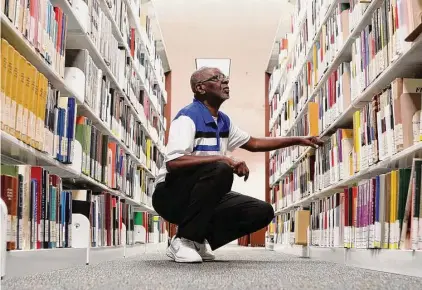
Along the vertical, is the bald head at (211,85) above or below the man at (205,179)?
above

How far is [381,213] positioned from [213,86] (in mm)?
1004

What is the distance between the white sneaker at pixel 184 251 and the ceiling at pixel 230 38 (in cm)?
404

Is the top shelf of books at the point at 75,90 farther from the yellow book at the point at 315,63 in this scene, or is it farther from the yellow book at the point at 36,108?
the yellow book at the point at 315,63

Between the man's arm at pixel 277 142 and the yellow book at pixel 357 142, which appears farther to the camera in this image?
the man's arm at pixel 277 142

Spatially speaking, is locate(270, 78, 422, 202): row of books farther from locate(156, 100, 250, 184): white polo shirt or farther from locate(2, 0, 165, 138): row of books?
locate(2, 0, 165, 138): row of books

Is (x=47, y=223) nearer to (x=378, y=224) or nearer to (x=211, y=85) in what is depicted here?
(x=211, y=85)

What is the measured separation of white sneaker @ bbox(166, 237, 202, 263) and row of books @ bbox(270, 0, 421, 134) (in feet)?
3.34

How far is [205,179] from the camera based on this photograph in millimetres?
2377

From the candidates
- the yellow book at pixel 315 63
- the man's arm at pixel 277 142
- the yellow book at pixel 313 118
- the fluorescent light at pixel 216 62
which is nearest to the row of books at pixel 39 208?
the man's arm at pixel 277 142

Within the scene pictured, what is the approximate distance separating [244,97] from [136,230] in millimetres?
4559

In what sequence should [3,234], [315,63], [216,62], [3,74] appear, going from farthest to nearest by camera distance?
1. [216,62]
2. [315,63]
3. [3,74]
4. [3,234]

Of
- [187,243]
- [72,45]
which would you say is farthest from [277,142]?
[72,45]

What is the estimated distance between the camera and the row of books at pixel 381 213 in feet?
5.95

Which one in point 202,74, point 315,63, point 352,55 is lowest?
point 202,74
